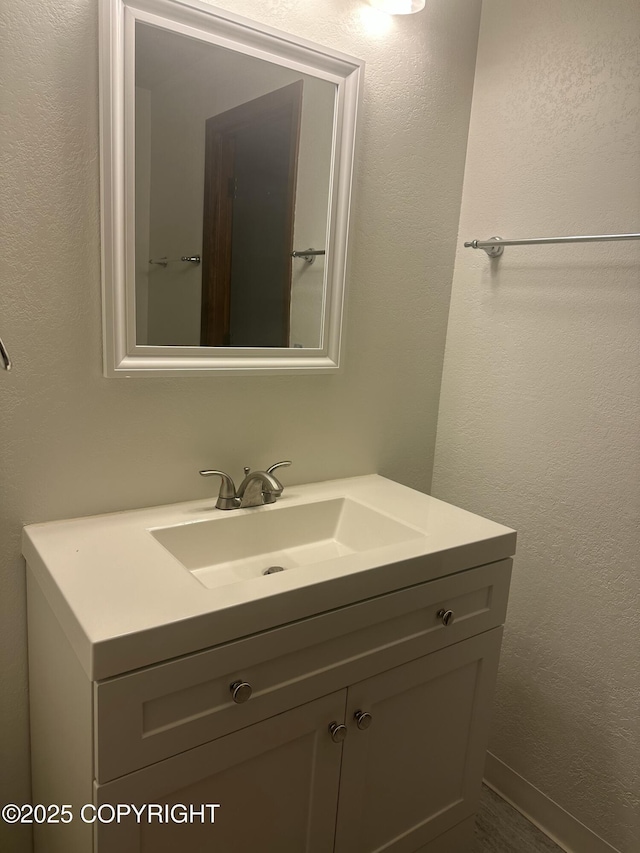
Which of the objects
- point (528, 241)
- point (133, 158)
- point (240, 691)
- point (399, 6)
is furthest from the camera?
point (528, 241)

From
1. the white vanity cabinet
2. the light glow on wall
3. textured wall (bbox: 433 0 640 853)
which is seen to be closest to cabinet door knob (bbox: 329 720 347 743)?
the white vanity cabinet

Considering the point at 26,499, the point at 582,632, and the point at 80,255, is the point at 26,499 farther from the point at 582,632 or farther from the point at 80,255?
the point at 582,632

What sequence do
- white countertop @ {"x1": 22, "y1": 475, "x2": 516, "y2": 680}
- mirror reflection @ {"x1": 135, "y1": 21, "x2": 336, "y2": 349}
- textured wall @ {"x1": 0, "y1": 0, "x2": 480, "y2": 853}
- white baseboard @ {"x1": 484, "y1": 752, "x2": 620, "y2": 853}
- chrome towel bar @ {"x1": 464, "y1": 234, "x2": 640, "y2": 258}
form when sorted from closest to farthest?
white countertop @ {"x1": 22, "y1": 475, "x2": 516, "y2": 680} → textured wall @ {"x1": 0, "y1": 0, "x2": 480, "y2": 853} → mirror reflection @ {"x1": 135, "y1": 21, "x2": 336, "y2": 349} → chrome towel bar @ {"x1": 464, "y1": 234, "x2": 640, "y2": 258} → white baseboard @ {"x1": 484, "y1": 752, "x2": 620, "y2": 853}

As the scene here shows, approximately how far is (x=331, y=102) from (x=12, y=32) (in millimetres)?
678

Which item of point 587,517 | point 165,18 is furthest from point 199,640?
point 165,18

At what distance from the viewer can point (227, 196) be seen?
4.49 ft

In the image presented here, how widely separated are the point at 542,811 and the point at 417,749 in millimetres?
647

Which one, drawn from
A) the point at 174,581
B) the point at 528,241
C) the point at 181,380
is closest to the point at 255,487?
the point at 181,380

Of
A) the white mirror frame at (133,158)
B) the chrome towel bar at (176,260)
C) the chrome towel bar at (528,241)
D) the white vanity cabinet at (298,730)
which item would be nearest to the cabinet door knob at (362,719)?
the white vanity cabinet at (298,730)

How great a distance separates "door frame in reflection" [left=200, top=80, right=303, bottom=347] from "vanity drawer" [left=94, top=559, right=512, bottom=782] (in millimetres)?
673

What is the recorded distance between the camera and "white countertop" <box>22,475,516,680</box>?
3.00 feet

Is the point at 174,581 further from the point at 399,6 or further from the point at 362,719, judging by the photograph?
the point at 399,6

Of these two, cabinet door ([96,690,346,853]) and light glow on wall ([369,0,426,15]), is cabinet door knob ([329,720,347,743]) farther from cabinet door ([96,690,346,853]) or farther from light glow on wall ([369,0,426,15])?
light glow on wall ([369,0,426,15])

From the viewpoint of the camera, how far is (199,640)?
95 cm
